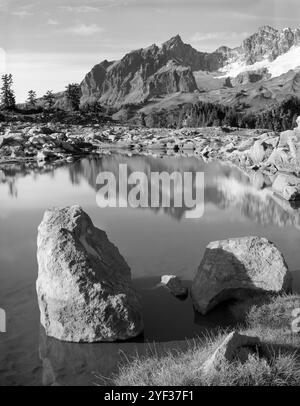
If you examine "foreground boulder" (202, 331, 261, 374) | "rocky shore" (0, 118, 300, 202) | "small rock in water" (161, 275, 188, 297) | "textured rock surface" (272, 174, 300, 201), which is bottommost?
"small rock in water" (161, 275, 188, 297)

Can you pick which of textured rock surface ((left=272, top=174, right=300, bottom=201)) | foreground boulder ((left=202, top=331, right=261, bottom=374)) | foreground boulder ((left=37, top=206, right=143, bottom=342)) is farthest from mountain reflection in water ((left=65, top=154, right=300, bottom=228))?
foreground boulder ((left=202, top=331, right=261, bottom=374))

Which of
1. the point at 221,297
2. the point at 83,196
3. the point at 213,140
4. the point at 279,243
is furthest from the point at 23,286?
the point at 213,140

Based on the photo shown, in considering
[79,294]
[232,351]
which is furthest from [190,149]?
[232,351]

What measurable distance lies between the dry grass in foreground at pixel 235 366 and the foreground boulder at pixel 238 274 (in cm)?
195

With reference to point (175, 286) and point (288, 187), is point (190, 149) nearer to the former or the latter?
point (288, 187)

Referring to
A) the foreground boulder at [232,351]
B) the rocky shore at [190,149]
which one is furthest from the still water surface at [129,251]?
the rocky shore at [190,149]

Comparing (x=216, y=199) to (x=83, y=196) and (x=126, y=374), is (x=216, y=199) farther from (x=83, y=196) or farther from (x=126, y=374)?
(x=126, y=374)

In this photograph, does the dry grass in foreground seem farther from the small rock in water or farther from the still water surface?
the small rock in water

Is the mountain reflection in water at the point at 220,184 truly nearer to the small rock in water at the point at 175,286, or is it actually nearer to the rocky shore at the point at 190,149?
the rocky shore at the point at 190,149

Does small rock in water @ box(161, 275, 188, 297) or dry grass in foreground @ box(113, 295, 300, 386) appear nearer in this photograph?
dry grass in foreground @ box(113, 295, 300, 386)

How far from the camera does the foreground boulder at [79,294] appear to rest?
16531mm

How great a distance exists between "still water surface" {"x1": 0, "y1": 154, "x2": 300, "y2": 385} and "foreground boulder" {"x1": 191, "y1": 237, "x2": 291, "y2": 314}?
76cm

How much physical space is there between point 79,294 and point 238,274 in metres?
6.89

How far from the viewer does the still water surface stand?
1572 cm
